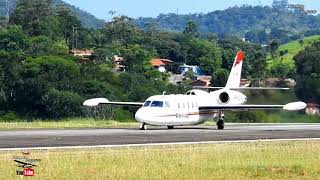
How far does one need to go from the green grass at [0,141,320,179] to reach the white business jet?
585 inches

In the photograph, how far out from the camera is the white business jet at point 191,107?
1784 inches

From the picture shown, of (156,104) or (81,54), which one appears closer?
(156,104)

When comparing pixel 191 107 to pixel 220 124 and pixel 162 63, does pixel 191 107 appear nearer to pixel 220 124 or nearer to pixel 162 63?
pixel 220 124

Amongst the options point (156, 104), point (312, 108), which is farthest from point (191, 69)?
point (156, 104)

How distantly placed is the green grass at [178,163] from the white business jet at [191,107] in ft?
48.8

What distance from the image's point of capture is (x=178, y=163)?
23781 millimetres

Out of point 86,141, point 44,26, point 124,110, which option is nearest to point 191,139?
point 86,141

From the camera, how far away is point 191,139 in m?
35.7

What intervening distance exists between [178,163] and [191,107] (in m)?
24.2

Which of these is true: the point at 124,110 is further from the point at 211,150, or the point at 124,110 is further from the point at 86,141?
the point at 211,150

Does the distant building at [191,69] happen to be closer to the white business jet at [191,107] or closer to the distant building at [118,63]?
the distant building at [118,63]

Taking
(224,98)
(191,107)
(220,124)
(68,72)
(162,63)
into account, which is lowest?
(220,124)

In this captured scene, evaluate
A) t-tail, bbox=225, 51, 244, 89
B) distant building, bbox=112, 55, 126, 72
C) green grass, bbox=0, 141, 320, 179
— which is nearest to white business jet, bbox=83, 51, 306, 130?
t-tail, bbox=225, 51, 244, 89

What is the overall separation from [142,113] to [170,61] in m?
146
